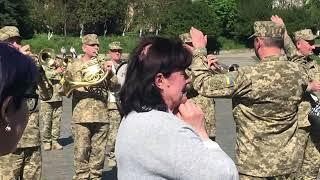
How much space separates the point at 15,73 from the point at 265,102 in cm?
358

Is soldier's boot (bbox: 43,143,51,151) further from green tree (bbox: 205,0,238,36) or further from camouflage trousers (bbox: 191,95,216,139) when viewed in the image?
green tree (bbox: 205,0,238,36)

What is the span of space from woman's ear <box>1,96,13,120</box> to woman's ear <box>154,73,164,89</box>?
915mm

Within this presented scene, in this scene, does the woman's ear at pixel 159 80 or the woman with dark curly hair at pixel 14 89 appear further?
the woman's ear at pixel 159 80

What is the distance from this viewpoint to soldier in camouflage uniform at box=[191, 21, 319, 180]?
193 inches

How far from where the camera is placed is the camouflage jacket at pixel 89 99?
302 inches

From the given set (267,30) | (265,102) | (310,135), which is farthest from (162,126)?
(310,135)

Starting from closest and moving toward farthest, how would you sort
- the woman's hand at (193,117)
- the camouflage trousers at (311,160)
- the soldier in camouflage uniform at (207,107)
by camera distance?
1. the woman's hand at (193,117)
2. the camouflage trousers at (311,160)
3. the soldier in camouflage uniform at (207,107)

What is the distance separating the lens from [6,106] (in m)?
1.69

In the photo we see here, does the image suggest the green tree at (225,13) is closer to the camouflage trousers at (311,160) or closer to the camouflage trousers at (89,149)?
the camouflage trousers at (89,149)

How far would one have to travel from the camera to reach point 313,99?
6551 millimetres

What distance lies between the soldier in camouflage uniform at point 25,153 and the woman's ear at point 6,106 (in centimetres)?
461

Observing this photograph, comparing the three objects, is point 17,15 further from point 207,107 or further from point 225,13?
point 207,107

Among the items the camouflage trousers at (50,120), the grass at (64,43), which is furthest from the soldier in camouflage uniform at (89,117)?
the grass at (64,43)

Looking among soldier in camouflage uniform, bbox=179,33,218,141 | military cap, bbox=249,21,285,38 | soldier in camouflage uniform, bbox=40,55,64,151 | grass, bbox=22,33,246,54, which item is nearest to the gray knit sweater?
military cap, bbox=249,21,285,38
